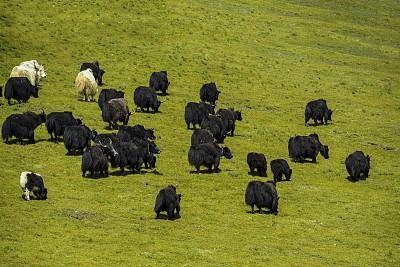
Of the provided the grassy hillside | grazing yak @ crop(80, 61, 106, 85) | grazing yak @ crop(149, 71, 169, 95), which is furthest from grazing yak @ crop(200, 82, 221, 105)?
grazing yak @ crop(80, 61, 106, 85)

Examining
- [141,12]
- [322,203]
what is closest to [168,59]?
[141,12]

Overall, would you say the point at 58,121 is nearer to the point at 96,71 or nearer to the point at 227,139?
the point at 227,139

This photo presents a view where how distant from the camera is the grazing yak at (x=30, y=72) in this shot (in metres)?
61.4

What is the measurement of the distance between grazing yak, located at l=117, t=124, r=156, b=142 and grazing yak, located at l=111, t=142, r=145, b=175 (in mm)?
2804

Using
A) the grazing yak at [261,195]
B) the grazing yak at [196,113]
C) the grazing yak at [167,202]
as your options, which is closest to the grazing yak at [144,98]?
the grazing yak at [196,113]

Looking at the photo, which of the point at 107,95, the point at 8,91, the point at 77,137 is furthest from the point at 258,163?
the point at 8,91

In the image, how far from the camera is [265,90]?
74500 millimetres

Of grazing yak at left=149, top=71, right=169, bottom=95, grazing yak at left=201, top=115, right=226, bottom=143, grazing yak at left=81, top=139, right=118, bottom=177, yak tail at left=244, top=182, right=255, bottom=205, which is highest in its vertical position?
grazing yak at left=149, top=71, right=169, bottom=95

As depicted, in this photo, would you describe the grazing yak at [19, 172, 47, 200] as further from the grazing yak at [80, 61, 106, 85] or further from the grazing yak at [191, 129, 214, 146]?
the grazing yak at [80, 61, 106, 85]

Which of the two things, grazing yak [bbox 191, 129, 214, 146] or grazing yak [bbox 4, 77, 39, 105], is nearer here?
grazing yak [bbox 191, 129, 214, 146]

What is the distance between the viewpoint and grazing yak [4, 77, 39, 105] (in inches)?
2184

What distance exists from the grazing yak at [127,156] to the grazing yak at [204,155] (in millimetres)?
2891

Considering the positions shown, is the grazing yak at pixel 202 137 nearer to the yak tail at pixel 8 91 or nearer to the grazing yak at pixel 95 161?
the grazing yak at pixel 95 161

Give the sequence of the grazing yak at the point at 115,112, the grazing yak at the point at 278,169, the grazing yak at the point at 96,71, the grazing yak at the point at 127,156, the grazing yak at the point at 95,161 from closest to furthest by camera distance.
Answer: the grazing yak at the point at 95,161, the grazing yak at the point at 127,156, the grazing yak at the point at 278,169, the grazing yak at the point at 115,112, the grazing yak at the point at 96,71
